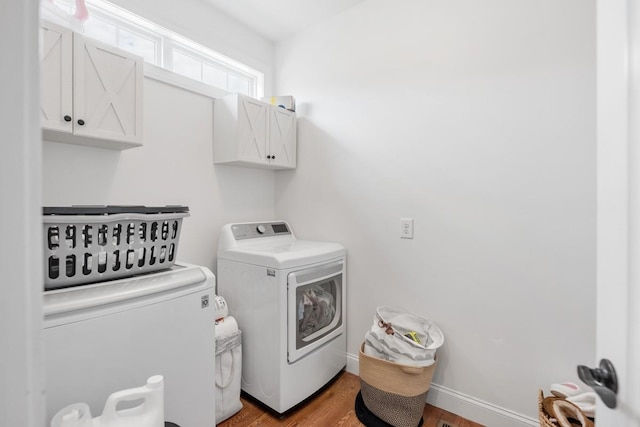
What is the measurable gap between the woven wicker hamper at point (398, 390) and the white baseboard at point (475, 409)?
242 mm

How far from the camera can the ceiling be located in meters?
2.11

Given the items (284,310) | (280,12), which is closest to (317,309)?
(284,310)

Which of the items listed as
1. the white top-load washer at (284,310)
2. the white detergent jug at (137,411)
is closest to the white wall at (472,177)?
the white top-load washer at (284,310)

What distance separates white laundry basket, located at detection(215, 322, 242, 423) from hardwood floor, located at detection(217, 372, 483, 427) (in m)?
0.07

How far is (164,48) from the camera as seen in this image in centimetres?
195

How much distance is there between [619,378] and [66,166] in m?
2.20

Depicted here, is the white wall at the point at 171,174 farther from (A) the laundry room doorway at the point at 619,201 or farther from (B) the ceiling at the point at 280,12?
(A) the laundry room doorway at the point at 619,201

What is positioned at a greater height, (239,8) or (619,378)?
(239,8)

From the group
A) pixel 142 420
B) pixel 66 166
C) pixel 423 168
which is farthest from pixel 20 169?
pixel 423 168

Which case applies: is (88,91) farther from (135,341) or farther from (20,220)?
(20,220)

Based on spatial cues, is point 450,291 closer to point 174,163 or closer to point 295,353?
point 295,353

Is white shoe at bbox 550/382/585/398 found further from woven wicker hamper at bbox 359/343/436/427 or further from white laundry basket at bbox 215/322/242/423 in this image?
white laundry basket at bbox 215/322/242/423

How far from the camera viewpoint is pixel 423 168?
1.86 meters

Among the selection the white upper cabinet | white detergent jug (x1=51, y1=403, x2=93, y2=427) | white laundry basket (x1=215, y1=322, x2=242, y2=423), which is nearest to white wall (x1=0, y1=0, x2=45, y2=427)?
white detergent jug (x1=51, y1=403, x2=93, y2=427)
